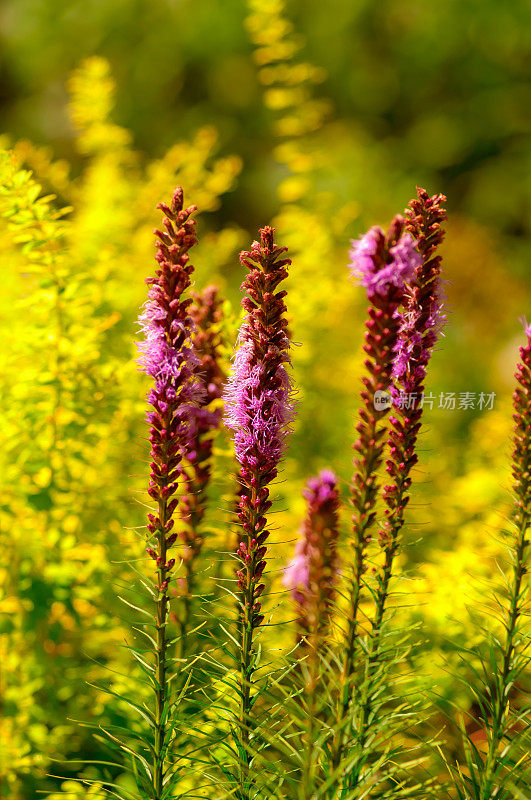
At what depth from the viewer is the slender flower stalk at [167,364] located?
4.62 ft

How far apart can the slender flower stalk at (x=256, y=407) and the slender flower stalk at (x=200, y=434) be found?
0.26 metres

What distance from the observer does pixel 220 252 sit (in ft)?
12.3

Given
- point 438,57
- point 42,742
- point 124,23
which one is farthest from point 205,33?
point 42,742

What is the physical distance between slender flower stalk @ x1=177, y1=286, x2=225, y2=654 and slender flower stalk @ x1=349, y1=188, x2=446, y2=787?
0.46 metres

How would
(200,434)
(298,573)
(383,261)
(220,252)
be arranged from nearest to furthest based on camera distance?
1. (383,261)
2. (200,434)
3. (298,573)
4. (220,252)

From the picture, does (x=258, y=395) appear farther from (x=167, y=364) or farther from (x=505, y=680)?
(x=505, y=680)

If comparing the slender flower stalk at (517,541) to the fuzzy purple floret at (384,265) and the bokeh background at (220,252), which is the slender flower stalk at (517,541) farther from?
the fuzzy purple floret at (384,265)

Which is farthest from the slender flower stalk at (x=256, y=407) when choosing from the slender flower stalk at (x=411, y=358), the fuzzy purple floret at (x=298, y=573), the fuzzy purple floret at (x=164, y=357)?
the fuzzy purple floret at (x=298, y=573)

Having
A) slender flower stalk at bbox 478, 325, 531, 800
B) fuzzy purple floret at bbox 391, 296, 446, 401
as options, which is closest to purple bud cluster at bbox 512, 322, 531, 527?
slender flower stalk at bbox 478, 325, 531, 800

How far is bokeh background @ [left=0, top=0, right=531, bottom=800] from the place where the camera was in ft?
7.72

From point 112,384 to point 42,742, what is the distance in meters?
1.12

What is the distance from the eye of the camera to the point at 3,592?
2.35 meters

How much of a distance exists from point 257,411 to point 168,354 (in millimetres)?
207

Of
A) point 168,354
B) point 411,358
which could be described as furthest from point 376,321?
point 168,354
